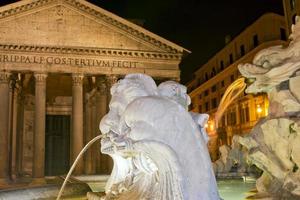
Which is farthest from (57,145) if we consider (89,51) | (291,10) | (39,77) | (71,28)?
(291,10)

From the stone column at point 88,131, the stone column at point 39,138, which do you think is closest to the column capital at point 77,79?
the stone column at point 39,138

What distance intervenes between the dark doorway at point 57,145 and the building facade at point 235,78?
36.1 ft

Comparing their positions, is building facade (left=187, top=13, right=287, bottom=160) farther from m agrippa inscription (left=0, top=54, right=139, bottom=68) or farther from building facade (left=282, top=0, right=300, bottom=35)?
m agrippa inscription (left=0, top=54, right=139, bottom=68)

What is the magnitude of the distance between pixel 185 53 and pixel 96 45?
17.1 ft

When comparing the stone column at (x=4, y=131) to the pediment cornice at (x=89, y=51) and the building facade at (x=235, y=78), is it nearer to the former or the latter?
the pediment cornice at (x=89, y=51)

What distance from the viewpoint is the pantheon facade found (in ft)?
60.6

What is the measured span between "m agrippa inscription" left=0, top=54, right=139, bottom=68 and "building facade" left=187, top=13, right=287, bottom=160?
9.68 m

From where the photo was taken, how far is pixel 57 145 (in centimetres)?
2566

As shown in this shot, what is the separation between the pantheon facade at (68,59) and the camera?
60.6ft

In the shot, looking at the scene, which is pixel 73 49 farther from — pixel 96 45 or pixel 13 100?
pixel 13 100

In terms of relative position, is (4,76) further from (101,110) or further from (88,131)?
(88,131)

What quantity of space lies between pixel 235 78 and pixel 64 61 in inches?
706

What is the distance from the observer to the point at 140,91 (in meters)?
2.89

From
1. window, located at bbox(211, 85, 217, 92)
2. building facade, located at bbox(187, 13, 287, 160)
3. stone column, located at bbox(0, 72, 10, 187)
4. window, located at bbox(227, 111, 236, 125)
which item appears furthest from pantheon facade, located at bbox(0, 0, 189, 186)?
window, located at bbox(211, 85, 217, 92)
